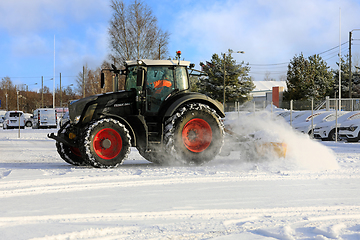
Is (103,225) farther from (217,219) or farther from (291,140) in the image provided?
(291,140)

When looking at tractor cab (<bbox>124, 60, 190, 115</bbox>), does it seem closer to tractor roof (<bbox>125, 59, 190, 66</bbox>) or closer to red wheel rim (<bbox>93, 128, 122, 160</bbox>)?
tractor roof (<bbox>125, 59, 190, 66</bbox>)

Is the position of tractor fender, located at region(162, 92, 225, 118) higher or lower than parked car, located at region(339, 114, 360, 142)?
higher

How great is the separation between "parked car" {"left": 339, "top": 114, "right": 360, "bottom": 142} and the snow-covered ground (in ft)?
30.7

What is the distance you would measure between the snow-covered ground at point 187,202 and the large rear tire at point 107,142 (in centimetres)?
26

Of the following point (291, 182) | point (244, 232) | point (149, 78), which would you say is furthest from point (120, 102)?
point (244, 232)

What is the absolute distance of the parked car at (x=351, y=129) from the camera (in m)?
16.6

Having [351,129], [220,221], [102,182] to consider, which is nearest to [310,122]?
[351,129]

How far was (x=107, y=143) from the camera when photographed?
764 centimetres

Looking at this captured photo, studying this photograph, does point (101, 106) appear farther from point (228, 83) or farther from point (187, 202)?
point (228, 83)

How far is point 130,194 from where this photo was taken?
543 centimetres

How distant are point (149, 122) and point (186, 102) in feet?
3.01

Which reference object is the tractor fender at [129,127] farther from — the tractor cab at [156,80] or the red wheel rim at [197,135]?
the red wheel rim at [197,135]

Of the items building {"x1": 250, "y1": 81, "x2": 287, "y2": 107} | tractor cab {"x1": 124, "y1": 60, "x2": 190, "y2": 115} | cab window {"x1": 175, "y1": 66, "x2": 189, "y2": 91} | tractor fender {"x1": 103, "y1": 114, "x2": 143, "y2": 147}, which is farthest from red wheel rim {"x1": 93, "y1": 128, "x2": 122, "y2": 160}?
building {"x1": 250, "y1": 81, "x2": 287, "y2": 107}

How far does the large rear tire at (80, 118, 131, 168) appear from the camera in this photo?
748 cm
